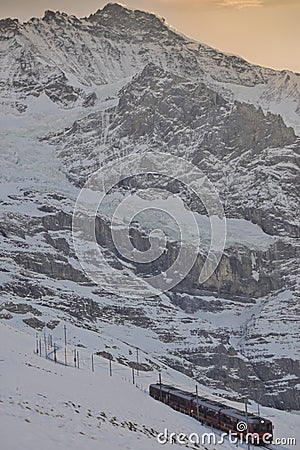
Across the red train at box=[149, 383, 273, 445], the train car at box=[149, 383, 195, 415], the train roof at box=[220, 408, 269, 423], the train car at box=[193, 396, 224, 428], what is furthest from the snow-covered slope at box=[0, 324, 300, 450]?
the train car at box=[149, 383, 195, 415]

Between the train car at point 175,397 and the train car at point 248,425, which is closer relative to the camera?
the train car at point 248,425

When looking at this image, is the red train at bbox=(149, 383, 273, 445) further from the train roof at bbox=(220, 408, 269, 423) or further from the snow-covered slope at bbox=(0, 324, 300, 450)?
the snow-covered slope at bbox=(0, 324, 300, 450)

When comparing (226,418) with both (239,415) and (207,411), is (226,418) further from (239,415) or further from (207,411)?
(207,411)

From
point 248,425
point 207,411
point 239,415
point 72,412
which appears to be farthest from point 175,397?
point 72,412

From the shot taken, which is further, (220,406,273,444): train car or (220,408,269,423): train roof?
(220,408,269,423): train roof

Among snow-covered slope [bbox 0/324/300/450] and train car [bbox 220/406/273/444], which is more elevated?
snow-covered slope [bbox 0/324/300/450]

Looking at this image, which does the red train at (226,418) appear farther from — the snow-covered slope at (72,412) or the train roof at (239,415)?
the snow-covered slope at (72,412)

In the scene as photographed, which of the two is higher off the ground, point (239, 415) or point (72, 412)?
point (72, 412)

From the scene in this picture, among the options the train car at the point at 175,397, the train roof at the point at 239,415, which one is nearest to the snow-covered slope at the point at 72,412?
the train roof at the point at 239,415

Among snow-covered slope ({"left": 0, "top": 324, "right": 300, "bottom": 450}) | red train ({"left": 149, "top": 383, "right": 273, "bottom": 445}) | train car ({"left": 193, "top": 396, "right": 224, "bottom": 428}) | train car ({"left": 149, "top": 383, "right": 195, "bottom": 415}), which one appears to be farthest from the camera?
train car ({"left": 149, "top": 383, "right": 195, "bottom": 415})

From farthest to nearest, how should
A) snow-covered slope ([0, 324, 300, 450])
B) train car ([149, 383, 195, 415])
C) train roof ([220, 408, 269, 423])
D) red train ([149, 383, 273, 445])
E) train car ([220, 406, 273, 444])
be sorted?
train car ([149, 383, 195, 415]) < train roof ([220, 408, 269, 423]) < red train ([149, 383, 273, 445]) < train car ([220, 406, 273, 444]) < snow-covered slope ([0, 324, 300, 450])
